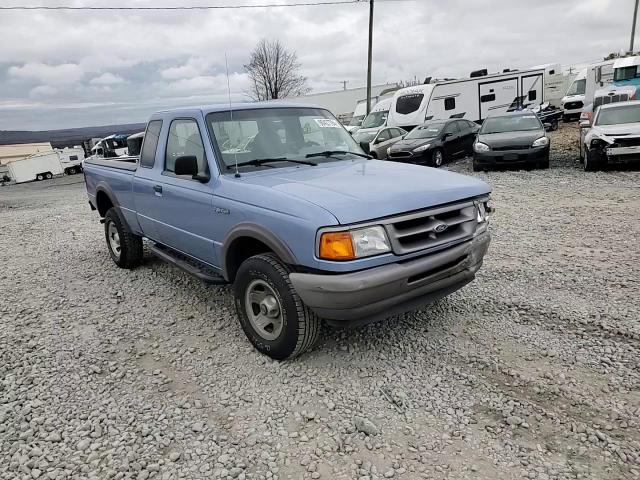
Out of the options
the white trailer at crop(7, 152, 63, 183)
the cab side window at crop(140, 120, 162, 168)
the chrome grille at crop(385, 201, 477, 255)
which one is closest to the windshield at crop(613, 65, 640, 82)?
the chrome grille at crop(385, 201, 477, 255)

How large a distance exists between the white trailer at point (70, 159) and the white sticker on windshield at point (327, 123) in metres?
43.1

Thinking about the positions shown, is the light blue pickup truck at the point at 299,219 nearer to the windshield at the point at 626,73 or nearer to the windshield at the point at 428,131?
the windshield at the point at 428,131

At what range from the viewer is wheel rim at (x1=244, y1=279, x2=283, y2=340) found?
345 centimetres

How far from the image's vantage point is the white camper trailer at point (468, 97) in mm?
20609

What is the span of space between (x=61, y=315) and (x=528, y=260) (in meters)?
5.18

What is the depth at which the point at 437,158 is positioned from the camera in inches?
583

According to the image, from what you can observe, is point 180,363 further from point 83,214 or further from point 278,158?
point 83,214

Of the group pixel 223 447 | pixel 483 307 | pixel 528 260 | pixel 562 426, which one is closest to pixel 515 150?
pixel 528 260

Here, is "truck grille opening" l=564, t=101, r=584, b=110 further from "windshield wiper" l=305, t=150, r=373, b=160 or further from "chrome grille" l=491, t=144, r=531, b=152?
"windshield wiper" l=305, t=150, r=373, b=160

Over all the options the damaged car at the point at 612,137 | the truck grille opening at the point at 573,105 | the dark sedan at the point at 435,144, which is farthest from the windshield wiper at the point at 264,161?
the truck grille opening at the point at 573,105

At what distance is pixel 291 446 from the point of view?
2668mm

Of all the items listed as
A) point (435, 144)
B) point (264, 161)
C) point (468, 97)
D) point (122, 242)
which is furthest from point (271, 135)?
point (468, 97)

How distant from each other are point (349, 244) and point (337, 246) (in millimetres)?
77

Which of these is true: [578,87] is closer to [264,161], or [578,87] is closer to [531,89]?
[531,89]
